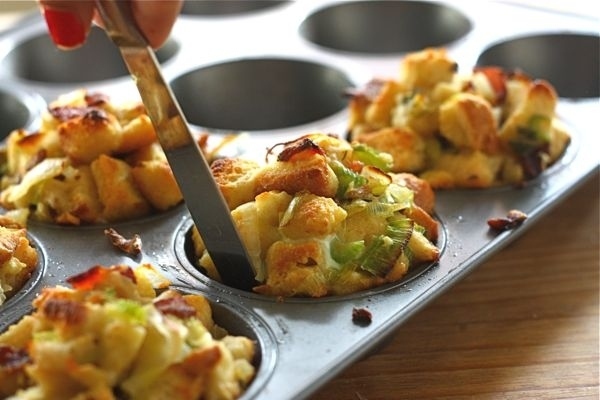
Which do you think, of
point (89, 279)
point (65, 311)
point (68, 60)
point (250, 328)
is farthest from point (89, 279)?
point (68, 60)

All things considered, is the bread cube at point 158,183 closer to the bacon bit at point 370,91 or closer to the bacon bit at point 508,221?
the bacon bit at point 370,91

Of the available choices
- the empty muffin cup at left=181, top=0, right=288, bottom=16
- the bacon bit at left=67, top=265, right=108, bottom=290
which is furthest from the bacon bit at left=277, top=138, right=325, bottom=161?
the empty muffin cup at left=181, top=0, right=288, bottom=16

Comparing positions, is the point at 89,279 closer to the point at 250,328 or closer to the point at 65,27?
the point at 250,328

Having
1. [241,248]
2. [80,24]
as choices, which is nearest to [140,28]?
[80,24]

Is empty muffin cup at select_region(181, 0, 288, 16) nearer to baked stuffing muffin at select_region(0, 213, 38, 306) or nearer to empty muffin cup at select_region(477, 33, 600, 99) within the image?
empty muffin cup at select_region(477, 33, 600, 99)

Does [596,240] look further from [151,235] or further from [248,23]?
[248,23]

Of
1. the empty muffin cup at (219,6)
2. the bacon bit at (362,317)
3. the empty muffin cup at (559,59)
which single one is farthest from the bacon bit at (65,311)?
the empty muffin cup at (219,6)
